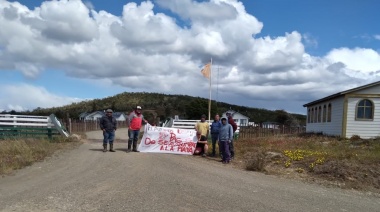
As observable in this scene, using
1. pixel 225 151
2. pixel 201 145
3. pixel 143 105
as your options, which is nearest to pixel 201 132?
pixel 201 145

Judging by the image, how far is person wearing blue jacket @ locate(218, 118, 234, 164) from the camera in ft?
46.2

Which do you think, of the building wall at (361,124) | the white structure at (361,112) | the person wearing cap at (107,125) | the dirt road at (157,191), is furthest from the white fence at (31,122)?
the building wall at (361,124)

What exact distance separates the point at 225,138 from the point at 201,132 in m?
2.28

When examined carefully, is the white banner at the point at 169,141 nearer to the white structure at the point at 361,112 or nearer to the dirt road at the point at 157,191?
the dirt road at the point at 157,191

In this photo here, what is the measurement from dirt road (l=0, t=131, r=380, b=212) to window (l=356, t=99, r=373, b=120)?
53.2 feet

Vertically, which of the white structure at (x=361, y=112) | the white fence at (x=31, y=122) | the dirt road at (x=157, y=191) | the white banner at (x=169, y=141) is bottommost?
the dirt road at (x=157, y=191)

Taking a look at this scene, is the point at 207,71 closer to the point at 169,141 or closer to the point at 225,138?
the point at 169,141

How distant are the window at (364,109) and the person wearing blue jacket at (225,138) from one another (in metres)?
14.3

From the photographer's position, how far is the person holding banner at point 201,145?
16.5m

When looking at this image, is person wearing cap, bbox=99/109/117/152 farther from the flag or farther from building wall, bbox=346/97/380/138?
building wall, bbox=346/97/380/138

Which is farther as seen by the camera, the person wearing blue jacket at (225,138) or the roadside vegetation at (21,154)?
the person wearing blue jacket at (225,138)

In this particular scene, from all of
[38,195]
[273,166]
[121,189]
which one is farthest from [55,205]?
[273,166]

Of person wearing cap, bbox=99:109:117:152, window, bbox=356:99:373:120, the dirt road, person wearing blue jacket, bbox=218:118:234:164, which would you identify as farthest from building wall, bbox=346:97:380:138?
person wearing cap, bbox=99:109:117:152

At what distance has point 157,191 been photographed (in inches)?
327
